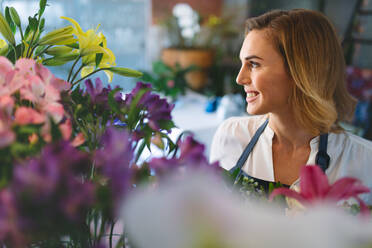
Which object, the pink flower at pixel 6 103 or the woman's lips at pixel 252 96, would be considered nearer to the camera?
the pink flower at pixel 6 103

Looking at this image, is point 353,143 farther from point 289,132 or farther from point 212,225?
point 212,225

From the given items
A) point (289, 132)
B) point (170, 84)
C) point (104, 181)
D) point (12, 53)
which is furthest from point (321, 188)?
point (170, 84)

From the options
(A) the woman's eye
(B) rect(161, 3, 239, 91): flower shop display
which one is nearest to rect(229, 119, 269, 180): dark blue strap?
(A) the woman's eye

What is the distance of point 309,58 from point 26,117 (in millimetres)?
856

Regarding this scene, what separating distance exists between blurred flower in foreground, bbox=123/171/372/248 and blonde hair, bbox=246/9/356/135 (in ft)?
2.67

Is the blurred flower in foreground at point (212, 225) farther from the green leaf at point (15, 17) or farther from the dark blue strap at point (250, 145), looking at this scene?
the dark blue strap at point (250, 145)

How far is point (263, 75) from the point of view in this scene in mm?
978

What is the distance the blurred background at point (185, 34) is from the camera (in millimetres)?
2740


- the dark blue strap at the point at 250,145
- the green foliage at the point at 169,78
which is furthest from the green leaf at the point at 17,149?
the green foliage at the point at 169,78

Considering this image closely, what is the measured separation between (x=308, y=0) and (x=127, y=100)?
11.4 feet

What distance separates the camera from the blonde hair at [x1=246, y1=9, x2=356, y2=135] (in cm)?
96

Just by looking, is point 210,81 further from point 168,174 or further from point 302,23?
point 168,174

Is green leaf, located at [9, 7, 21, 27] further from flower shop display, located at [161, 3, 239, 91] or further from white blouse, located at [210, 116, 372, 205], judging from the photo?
flower shop display, located at [161, 3, 239, 91]

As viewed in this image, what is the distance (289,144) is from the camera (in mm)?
1135
